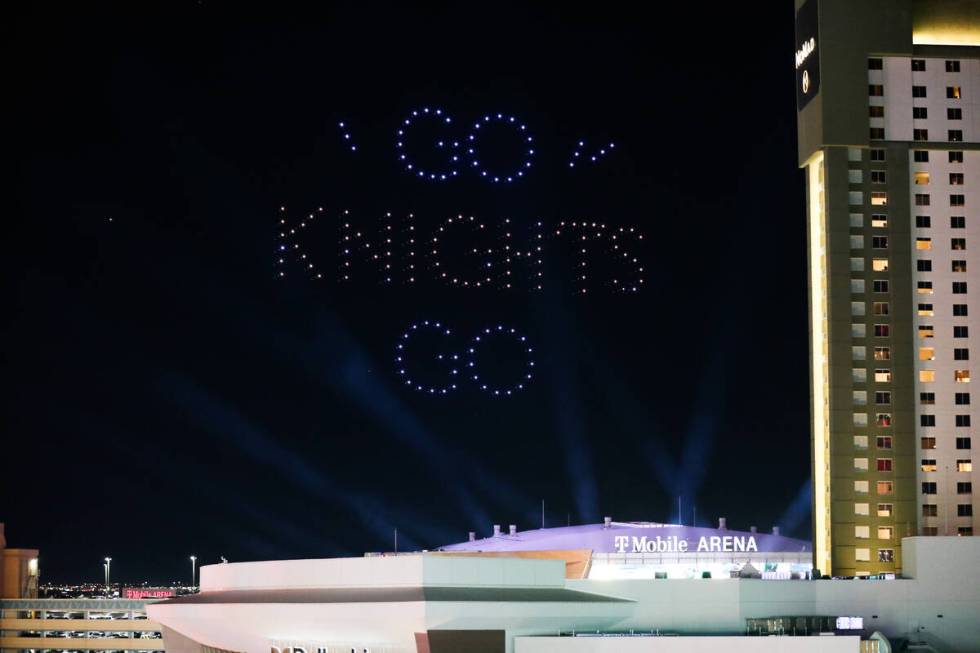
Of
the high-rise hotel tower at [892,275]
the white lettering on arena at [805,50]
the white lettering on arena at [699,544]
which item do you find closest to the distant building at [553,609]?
the high-rise hotel tower at [892,275]

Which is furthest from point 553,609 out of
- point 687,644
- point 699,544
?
point 699,544

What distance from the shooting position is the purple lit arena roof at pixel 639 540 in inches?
4574

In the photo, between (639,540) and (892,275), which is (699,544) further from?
(892,275)

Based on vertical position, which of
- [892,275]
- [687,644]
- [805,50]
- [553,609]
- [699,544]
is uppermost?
[805,50]

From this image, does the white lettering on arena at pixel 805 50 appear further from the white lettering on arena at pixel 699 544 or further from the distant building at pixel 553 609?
the distant building at pixel 553 609

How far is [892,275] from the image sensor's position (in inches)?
4400

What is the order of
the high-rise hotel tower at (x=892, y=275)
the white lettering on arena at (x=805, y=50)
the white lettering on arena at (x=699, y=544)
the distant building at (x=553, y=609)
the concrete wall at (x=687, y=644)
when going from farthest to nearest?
the white lettering on arena at (x=699, y=544), the white lettering on arena at (x=805, y=50), the high-rise hotel tower at (x=892, y=275), the distant building at (x=553, y=609), the concrete wall at (x=687, y=644)

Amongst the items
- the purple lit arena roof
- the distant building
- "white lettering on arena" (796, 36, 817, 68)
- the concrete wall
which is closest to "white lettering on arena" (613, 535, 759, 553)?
the purple lit arena roof

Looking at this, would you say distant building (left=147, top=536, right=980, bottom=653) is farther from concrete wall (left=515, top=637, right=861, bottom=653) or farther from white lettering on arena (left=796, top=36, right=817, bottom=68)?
white lettering on arena (left=796, top=36, right=817, bottom=68)

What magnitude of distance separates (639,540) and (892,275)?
987 inches

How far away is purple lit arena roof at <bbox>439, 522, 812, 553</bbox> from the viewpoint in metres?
116

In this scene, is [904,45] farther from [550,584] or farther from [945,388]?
[550,584]

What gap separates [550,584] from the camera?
309 ft

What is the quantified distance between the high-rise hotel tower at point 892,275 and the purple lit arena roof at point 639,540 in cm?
711
